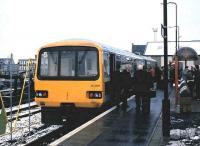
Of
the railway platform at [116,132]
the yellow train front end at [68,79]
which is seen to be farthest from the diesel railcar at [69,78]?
the railway platform at [116,132]

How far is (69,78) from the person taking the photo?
13.7 m

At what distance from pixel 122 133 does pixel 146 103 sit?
4.50 metres

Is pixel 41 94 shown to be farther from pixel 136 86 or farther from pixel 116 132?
pixel 116 132

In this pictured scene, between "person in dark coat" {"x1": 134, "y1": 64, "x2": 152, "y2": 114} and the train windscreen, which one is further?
"person in dark coat" {"x1": 134, "y1": 64, "x2": 152, "y2": 114}

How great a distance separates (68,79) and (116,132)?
3489 mm

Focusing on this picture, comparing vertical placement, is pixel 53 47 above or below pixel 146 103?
above

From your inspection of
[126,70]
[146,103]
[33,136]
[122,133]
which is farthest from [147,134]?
[126,70]

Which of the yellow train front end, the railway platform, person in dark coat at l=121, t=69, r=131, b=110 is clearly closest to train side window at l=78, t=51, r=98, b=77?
the yellow train front end

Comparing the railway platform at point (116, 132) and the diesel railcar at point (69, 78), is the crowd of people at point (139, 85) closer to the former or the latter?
the railway platform at point (116, 132)

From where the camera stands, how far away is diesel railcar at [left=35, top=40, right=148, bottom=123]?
13586 millimetres

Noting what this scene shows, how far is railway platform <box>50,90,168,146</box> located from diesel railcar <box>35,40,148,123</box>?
99 cm

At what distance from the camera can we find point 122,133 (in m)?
10.7

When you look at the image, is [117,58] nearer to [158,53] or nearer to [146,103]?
[146,103]

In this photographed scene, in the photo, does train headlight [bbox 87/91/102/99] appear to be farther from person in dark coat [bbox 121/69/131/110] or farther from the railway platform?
person in dark coat [bbox 121/69/131/110]
